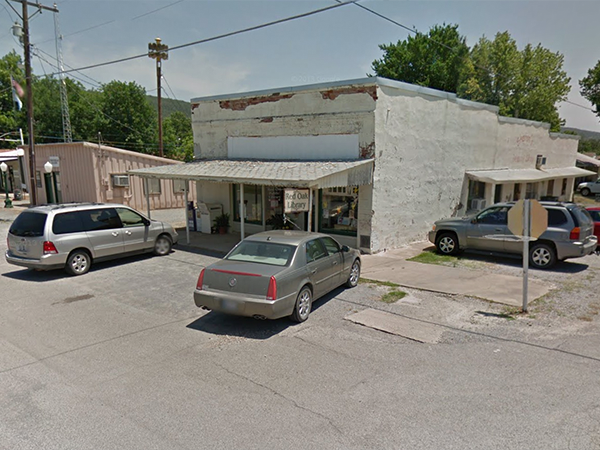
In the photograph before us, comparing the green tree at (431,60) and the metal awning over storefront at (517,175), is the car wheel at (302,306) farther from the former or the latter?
the green tree at (431,60)

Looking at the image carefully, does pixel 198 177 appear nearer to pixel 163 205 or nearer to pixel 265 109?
pixel 265 109

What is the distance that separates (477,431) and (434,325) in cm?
317

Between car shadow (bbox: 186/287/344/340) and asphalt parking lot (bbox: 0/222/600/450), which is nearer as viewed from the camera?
asphalt parking lot (bbox: 0/222/600/450)

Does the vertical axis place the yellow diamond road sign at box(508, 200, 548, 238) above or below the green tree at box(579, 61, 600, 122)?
below

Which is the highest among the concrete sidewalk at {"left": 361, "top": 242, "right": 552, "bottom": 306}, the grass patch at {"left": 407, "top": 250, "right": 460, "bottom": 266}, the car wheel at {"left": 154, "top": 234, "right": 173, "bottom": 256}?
the car wheel at {"left": 154, "top": 234, "right": 173, "bottom": 256}

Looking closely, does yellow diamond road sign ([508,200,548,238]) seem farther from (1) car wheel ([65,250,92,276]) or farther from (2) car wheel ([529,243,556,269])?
(1) car wheel ([65,250,92,276])

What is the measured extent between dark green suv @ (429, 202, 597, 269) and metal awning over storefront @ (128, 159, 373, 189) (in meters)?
3.05

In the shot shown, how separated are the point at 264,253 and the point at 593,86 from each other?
3870 cm

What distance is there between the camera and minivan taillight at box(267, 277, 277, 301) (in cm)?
641

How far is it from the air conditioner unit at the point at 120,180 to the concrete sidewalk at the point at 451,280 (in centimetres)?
1642

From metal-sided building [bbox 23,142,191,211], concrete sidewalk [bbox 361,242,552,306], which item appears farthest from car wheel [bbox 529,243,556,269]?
metal-sided building [bbox 23,142,191,211]

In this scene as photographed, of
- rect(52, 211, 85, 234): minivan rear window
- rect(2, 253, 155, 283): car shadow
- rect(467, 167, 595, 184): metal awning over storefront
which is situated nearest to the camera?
rect(52, 211, 85, 234): minivan rear window

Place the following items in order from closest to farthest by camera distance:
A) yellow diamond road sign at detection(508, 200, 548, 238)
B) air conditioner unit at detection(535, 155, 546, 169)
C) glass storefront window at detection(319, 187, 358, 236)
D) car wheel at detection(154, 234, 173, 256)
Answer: yellow diamond road sign at detection(508, 200, 548, 238), car wheel at detection(154, 234, 173, 256), glass storefront window at detection(319, 187, 358, 236), air conditioner unit at detection(535, 155, 546, 169)

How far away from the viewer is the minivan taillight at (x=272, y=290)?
21.0 feet
